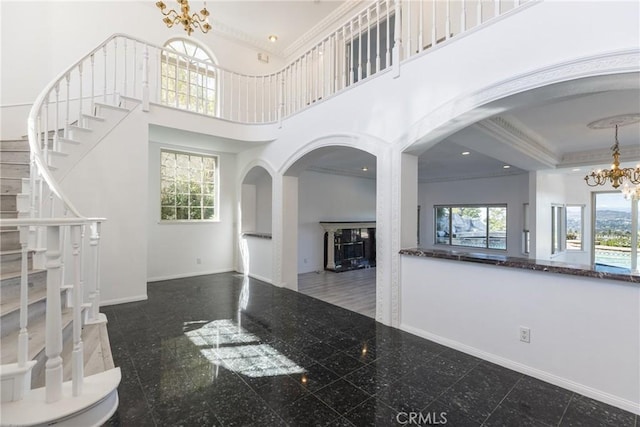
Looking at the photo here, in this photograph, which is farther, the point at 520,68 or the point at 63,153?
the point at 63,153

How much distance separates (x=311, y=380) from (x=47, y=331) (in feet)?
5.63

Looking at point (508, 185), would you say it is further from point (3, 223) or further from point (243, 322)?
point (3, 223)

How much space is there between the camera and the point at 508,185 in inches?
293

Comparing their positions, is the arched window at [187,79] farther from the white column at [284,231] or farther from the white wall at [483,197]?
the white wall at [483,197]

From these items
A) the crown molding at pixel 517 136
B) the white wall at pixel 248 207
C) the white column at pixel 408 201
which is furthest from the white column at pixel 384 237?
the white wall at pixel 248 207

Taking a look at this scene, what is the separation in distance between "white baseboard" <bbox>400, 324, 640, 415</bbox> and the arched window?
5548 mm

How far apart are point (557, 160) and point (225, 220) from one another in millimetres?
7233

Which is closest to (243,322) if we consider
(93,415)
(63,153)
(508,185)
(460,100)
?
(93,415)

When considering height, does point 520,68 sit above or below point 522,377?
above

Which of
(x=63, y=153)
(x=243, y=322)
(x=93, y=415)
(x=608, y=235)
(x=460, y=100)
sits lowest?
(x=243, y=322)

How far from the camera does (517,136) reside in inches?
164

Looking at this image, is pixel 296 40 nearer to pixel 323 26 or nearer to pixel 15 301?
pixel 323 26

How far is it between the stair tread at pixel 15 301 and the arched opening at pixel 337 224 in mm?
3761

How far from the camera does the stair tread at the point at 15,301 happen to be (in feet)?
5.97
